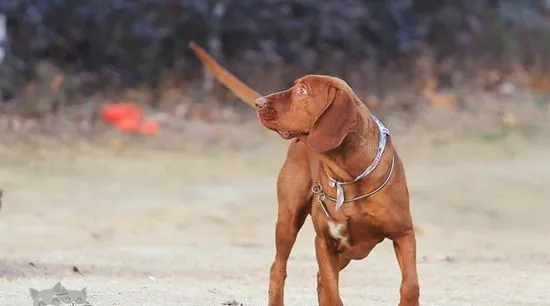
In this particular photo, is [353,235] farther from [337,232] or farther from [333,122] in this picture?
[333,122]

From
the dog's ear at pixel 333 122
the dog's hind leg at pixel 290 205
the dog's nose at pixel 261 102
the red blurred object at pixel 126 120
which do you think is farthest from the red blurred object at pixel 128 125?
the dog's ear at pixel 333 122

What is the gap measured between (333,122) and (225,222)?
262 inches

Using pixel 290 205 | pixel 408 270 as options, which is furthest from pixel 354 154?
pixel 290 205

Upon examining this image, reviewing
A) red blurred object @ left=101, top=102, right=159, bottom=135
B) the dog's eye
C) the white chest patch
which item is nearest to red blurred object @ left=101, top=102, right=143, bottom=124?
red blurred object @ left=101, top=102, right=159, bottom=135

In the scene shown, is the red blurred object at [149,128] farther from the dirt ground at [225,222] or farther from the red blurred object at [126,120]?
the dirt ground at [225,222]

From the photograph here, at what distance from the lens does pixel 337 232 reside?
556cm

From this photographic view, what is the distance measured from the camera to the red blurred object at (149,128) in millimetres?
15266

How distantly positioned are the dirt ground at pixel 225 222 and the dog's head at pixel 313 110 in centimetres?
126

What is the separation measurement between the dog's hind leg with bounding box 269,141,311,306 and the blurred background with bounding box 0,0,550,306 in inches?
63.1

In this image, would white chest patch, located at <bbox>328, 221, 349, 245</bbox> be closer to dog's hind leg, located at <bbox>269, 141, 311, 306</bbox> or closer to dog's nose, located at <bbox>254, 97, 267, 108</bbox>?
dog's hind leg, located at <bbox>269, 141, 311, 306</bbox>

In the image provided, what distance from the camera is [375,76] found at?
58.4 ft

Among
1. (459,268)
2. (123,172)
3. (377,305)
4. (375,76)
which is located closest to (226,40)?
(375,76)

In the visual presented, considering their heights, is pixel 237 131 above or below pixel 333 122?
above

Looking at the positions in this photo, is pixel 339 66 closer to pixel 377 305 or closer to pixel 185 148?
pixel 185 148
